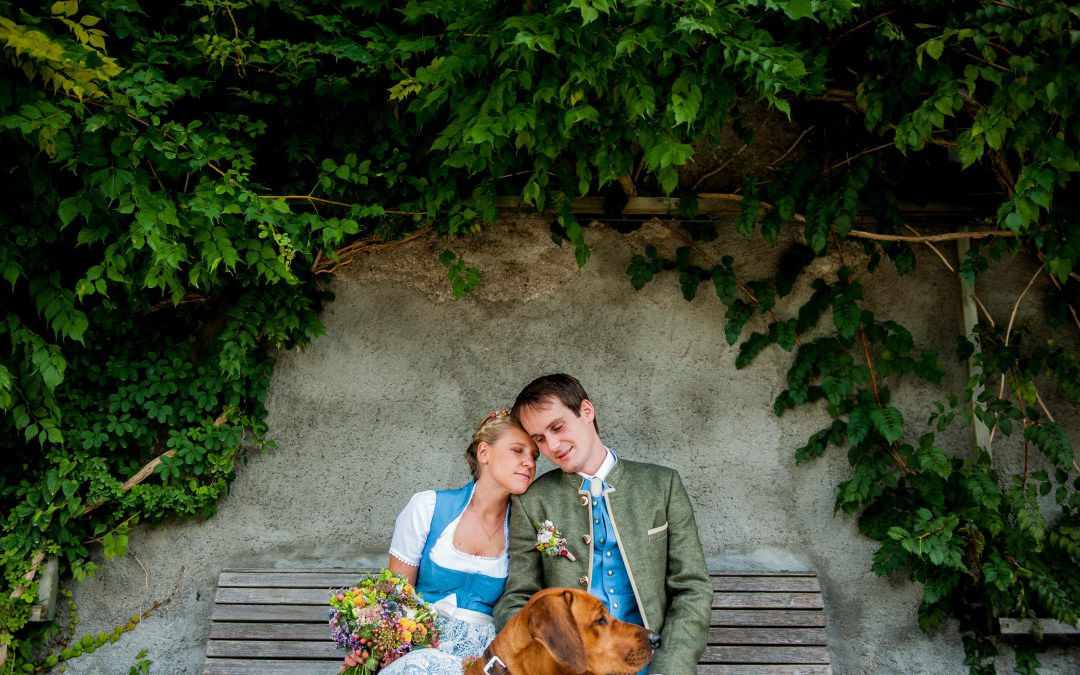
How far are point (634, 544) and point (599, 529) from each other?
0.14 meters

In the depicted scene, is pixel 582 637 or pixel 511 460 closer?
pixel 582 637

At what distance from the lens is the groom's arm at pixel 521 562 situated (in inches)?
135

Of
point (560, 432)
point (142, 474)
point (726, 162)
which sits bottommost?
point (142, 474)

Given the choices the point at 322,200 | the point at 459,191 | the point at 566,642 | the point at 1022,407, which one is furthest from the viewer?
the point at 459,191

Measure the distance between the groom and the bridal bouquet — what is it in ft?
1.33

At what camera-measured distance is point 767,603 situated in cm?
406

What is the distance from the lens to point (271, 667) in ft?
13.2

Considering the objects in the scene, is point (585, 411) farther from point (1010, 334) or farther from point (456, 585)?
point (1010, 334)

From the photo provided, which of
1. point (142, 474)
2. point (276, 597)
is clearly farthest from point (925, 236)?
point (142, 474)

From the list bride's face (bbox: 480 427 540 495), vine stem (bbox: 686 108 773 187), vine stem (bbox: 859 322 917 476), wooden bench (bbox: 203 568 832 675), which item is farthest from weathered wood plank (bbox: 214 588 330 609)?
vine stem (bbox: 859 322 917 476)

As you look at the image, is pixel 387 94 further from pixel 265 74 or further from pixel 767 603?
pixel 767 603

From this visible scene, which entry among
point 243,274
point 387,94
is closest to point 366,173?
point 387,94

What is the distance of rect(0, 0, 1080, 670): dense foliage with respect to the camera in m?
Result: 3.50

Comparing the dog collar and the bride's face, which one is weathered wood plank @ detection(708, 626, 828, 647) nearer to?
the bride's face
